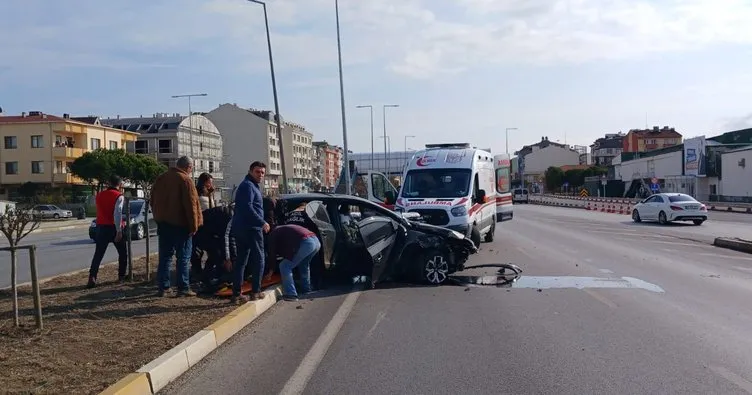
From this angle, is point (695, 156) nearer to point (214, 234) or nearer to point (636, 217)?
point (636, 217)

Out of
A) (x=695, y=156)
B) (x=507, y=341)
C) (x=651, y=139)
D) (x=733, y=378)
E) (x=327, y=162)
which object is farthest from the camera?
(x=327, y=162)

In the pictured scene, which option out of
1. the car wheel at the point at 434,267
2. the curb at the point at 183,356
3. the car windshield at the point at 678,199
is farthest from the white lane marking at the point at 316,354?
the car windshield at the point at 678,199

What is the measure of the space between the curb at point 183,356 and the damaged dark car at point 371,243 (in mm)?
2344

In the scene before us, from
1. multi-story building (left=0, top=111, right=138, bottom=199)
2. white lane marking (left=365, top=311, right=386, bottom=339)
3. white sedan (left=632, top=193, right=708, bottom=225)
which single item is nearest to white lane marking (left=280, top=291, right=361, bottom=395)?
white lane marking (left=365, top=311, right=386, bottom=339)

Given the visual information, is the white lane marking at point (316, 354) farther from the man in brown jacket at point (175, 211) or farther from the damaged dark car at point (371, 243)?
the man in brown jacket at point (175, 211)

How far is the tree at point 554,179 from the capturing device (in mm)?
110825

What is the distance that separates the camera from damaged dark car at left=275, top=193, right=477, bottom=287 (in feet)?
37.7

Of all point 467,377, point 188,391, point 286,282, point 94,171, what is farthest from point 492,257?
point 94,171

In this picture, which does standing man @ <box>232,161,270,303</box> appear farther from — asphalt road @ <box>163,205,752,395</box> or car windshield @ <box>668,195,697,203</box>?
car windshield @ <box>668,195,697,203</box>

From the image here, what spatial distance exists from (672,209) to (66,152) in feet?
197

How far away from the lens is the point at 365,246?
11453 mm

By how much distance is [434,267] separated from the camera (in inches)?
470

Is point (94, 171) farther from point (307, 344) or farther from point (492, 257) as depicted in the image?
point (307, 344)

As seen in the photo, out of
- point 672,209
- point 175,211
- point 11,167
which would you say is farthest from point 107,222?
point 11,167
